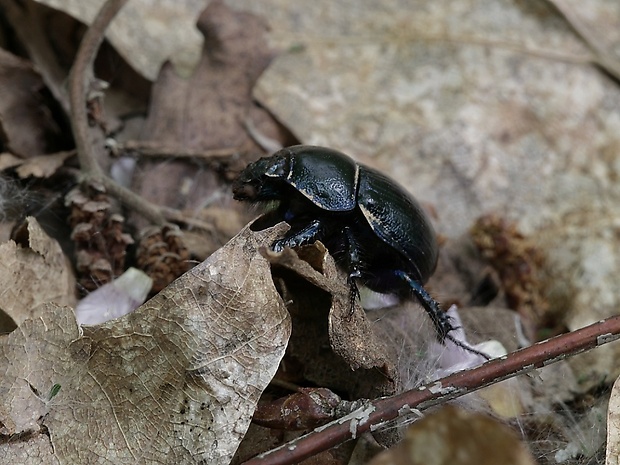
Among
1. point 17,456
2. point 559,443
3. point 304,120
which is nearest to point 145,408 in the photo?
point 17,456

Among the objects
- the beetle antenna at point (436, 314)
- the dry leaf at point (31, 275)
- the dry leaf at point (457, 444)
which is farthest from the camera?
the beetle antenna at point (436, 314)

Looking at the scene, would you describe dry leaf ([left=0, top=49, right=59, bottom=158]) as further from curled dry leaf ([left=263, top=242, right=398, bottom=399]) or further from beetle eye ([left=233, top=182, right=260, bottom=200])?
curled dry leaf ([left=263, top=242, right=398, bottom=399])

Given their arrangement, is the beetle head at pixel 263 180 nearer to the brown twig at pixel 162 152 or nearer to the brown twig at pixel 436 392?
the brown twig at pixel 162 152

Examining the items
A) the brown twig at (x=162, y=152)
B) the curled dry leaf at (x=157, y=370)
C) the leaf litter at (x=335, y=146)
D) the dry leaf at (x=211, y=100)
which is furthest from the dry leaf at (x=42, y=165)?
the curled dry leaf at (x=157, y=370)

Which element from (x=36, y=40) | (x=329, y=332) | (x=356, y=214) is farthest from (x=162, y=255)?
(x=36, y=40)

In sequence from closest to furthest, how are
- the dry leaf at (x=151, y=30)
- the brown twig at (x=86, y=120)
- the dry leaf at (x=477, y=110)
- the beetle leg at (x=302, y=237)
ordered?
the beetle leg at (x=302, y=237) < the brown twig at (x=86, y=120) < the dry leaf at (x=151, y=30) < the dry leaf at (x=477, y=110)

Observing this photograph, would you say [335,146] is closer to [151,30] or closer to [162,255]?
[151,30]
